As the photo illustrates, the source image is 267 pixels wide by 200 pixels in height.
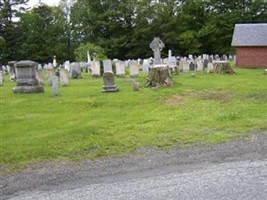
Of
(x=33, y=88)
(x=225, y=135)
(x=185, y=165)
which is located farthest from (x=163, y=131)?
(x=33, y=88)

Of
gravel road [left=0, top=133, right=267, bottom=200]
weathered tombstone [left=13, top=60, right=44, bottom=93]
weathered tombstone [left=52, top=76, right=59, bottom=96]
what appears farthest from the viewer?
weathered tombstone [left=13, top=60, right=44, bottom=93]

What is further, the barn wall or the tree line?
the tree line

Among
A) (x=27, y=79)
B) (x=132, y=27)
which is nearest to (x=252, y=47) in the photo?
(x=27, y=79)

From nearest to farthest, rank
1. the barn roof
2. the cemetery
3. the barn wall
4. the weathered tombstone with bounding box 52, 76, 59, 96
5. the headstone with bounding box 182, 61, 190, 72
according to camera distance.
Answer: the cemetery, the weathered tombstone with bounding box 52, 76, 59, 96, the headstone with bounding box 182, 61, 190, 72, the barn wall, the barn roof

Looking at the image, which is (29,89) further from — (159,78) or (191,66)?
(191,66)

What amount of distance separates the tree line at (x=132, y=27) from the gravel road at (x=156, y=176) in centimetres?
4452

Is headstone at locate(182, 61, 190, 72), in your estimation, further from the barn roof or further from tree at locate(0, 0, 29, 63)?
tree at locate(0, 0, 29, 63)

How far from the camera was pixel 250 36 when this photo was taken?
34.8m

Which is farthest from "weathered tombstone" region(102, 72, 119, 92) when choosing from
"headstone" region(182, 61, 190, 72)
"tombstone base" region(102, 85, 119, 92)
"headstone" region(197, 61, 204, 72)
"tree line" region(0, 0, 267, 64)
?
"tree line" region(0, 0, 267, 64)

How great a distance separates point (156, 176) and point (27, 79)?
471 inches

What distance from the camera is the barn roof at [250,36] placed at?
33.6 m

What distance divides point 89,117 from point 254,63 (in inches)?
1020

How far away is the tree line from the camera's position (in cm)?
5141

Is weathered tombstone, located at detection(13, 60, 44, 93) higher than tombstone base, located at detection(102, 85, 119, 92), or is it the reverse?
weathered tombstone, located at detection(13, 60, 44, 93)
